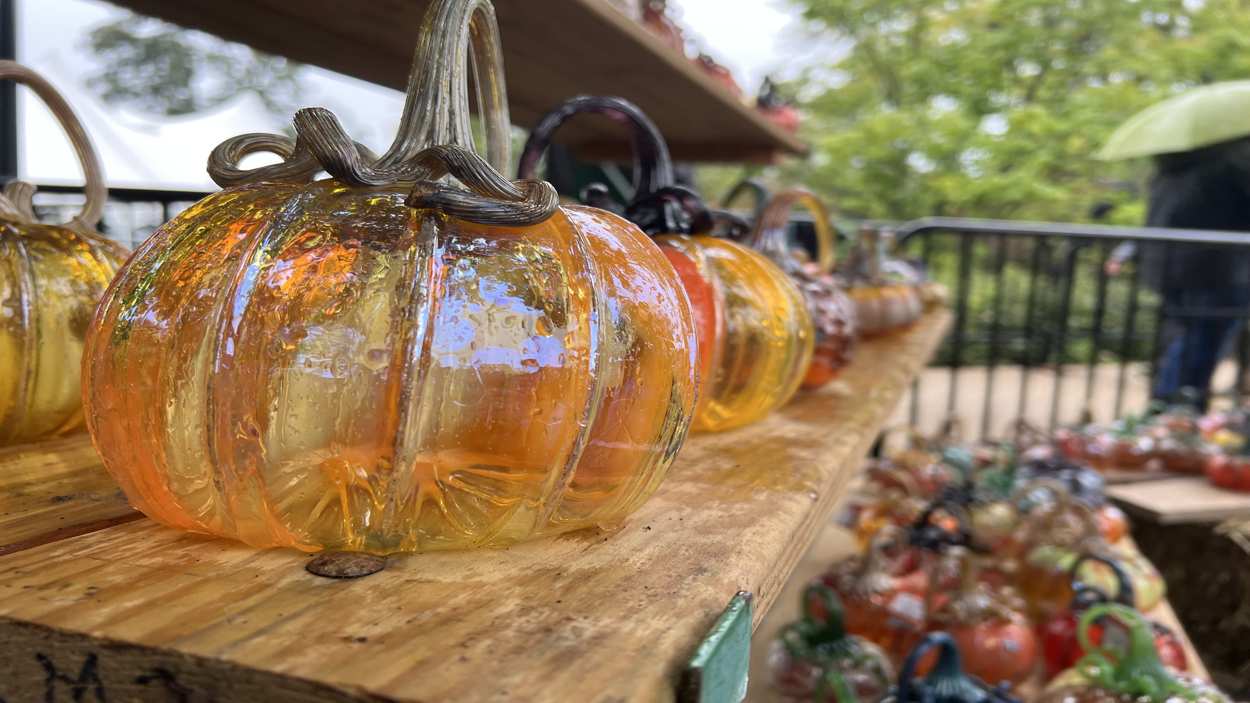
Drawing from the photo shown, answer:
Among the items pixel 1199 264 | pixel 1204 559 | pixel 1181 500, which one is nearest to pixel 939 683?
pixel 1181 500

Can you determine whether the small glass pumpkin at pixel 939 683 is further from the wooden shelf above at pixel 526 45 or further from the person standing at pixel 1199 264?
the person standing at pixel 1199 264

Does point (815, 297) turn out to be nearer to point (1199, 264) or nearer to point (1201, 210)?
point (1199, 264)

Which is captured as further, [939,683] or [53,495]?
[939,683]

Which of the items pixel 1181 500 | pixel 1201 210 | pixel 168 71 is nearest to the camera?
pixel 1181 500

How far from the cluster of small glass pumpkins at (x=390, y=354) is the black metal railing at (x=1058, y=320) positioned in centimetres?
235

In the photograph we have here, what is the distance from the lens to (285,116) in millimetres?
7004

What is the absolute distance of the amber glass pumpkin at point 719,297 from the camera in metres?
0.65

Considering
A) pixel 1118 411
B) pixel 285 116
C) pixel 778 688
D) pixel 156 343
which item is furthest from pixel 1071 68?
pixel 156 343

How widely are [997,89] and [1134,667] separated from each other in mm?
7304

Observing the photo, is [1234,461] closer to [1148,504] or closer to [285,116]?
[1148,504]

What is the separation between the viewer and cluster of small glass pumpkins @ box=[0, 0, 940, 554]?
0.35m

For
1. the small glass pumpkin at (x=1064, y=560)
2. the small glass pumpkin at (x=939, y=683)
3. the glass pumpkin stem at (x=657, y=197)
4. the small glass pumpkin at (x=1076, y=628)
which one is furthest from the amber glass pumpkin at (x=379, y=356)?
the small glass pumpkin at (x=1064, y=560)

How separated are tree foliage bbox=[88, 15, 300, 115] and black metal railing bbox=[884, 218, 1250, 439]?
5717 millimetres

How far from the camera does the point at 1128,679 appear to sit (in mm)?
1155
